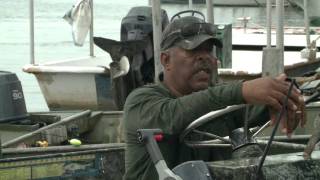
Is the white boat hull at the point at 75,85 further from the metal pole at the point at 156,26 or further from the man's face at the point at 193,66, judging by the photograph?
the man's face at the point at 193,66

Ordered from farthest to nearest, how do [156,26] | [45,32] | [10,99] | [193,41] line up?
1. [45,32]
2. [10,99]
3. [156,26]
4. [193,41]

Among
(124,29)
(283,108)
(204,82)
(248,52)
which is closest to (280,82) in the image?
(283,108)

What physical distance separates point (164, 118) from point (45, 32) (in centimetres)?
2038

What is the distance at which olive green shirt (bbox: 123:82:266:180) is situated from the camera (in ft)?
8.73

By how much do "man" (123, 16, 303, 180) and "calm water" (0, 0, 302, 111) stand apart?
10.1 meters

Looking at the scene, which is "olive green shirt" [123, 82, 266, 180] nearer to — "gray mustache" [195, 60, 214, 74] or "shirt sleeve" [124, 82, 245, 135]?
"shirt sleeve" [124, 82, 245, 135]

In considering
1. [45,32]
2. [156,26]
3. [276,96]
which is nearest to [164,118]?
[276,96]

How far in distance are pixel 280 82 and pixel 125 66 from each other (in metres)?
4.96

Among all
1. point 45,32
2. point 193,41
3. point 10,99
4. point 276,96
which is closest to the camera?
point 276,96

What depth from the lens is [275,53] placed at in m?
5.93

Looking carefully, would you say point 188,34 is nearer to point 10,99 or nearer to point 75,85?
point 10,99

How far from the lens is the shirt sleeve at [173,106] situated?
2590 millimetres

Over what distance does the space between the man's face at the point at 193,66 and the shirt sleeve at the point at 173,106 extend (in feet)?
0.28

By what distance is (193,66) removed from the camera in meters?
2.92
